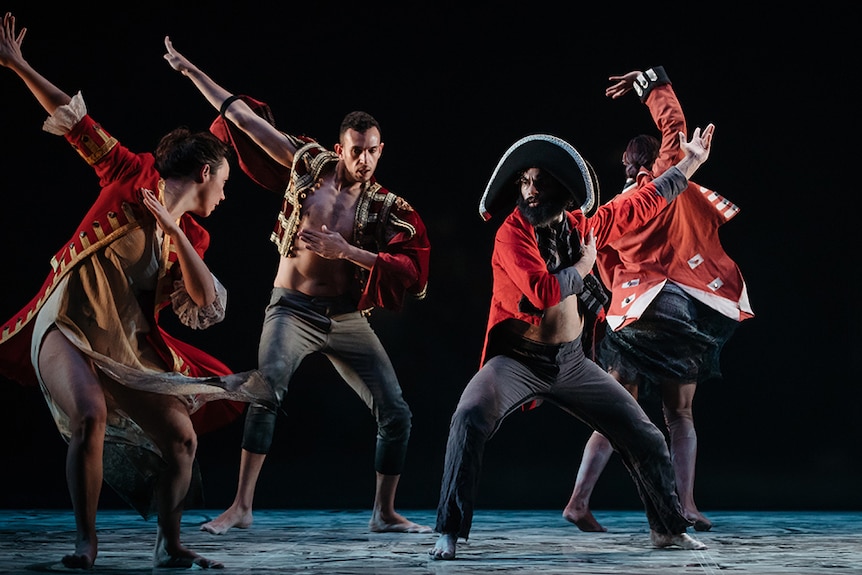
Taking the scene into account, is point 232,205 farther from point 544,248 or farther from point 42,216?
point 544,248

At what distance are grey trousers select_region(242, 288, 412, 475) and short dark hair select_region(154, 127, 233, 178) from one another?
1.09 meters

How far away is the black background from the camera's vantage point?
17.9ft

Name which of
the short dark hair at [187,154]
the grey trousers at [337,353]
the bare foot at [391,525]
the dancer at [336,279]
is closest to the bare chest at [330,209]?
the dancer at [336,279]

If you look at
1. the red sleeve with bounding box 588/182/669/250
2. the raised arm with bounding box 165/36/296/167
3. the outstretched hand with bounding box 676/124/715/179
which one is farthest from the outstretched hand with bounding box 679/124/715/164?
the raised arm with bounding box 165/36/296/167

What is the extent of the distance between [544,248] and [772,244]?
2353 mm

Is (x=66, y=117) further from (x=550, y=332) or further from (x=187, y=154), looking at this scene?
(x=550, y=332)

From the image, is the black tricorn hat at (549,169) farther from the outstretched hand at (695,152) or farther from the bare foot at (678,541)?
the bare foot at (678,541)

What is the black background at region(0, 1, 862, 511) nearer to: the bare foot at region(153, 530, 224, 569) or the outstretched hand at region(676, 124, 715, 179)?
the outstretched hand at region(676, 124, 715, 179)

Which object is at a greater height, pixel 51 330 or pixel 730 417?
pixel 730 417

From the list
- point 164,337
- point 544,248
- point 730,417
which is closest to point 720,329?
point 730,417

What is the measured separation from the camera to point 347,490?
216 inches

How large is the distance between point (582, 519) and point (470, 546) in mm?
781

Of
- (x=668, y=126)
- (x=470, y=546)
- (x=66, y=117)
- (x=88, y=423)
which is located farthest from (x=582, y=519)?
(x=66, y=117)

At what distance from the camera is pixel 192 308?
3.33 m
